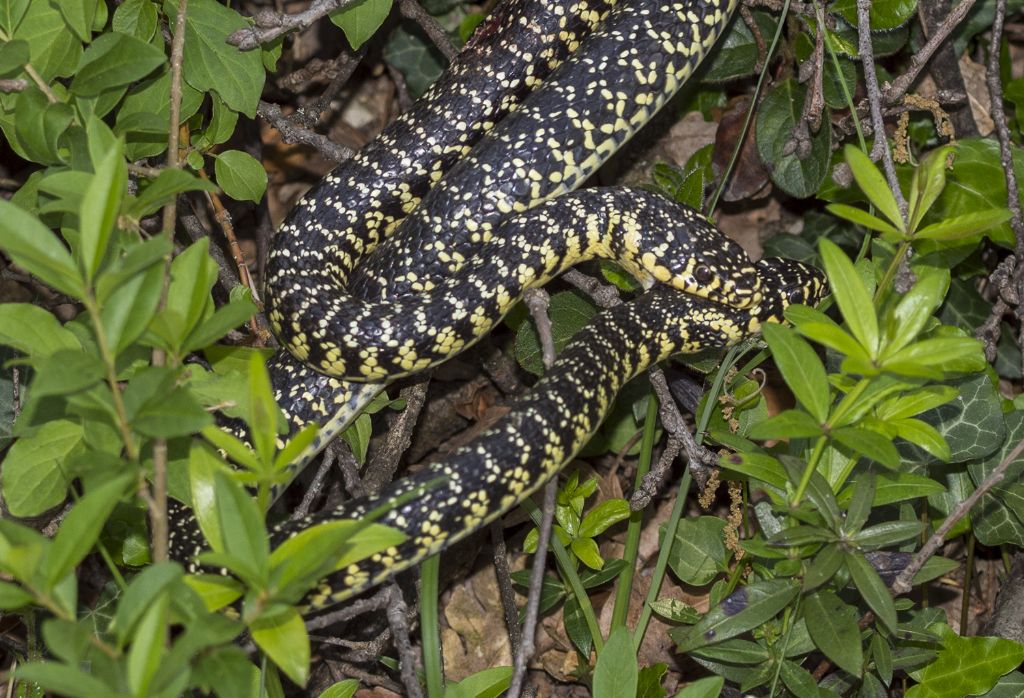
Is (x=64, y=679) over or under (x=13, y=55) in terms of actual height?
under

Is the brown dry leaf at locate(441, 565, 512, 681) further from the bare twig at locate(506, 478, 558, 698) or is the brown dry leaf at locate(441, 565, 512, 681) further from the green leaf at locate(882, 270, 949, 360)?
the green leaf at locate(882, 270, 949, 360)

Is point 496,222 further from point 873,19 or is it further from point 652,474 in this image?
point 873,19

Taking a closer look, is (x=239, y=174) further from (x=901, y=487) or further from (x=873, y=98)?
(x=901, y=487)

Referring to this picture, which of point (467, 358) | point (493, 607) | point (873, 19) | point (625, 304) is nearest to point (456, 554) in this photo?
point (493, 607)

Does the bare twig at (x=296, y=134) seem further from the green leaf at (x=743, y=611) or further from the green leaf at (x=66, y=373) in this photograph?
the green leaf at (x=743, y=611)

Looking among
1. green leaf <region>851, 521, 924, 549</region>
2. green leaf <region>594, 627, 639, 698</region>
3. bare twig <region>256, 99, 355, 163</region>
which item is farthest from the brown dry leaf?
bare twig <region>256, 99, 355, 163</region>

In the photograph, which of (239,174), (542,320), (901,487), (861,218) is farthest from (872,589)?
(239,174)

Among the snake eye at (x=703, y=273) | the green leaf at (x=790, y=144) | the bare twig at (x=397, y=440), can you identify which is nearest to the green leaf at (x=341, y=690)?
the bare twig at (x=397, y=440)
